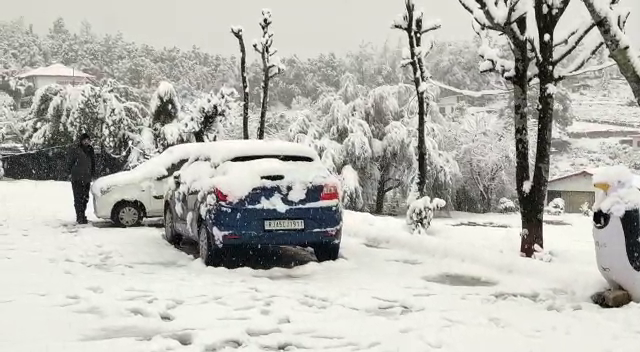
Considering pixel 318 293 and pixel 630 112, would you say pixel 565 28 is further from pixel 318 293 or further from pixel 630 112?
pixel 630 112

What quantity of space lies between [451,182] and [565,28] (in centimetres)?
2359

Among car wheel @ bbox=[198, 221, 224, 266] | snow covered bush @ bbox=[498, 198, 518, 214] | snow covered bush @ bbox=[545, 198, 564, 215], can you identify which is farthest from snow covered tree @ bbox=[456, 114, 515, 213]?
car wheel @ bbox=[198, 221, 224, 266]

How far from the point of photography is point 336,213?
7613 millimetres

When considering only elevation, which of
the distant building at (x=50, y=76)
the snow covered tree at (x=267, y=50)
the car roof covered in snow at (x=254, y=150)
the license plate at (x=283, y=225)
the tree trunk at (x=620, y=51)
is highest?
the distant building at (x=50, y=76)

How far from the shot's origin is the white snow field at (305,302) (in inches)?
173

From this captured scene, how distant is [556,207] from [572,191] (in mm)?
3142

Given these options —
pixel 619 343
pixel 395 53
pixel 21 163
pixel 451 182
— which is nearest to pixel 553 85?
pixel 619 343

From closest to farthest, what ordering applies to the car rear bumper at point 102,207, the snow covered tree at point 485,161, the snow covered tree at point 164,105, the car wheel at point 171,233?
the car wheel at point 171,233 < the car rear bumper at point 102,207 < the snow covered tree at point 164,105 < the snow covered tree at point 485,161

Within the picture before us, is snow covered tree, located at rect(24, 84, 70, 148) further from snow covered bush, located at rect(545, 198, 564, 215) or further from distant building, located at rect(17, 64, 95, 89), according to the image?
snow covered bush, located at rect(545, 198, 564, 215)

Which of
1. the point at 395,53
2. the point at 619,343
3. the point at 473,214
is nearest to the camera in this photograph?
the point at 619,343

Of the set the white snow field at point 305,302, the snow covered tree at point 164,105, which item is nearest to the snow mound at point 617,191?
the white snow field at point 305,302

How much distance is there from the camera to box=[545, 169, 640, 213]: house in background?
36869 mm

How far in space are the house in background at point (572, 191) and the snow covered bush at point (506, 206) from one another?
3530mm

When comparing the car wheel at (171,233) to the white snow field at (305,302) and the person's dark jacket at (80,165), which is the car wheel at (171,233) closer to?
the white snow field at (305,302)
